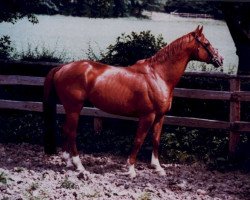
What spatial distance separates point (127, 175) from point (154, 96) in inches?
51.3

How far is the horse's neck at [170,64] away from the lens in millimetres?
6738

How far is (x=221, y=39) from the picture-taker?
29562 mm

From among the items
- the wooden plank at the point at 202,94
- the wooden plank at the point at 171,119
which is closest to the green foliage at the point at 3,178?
the wooden plank at the point at 171,119

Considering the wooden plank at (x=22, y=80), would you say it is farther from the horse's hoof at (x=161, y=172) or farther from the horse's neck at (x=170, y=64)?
the horse's hoof at (x=161, y=172)

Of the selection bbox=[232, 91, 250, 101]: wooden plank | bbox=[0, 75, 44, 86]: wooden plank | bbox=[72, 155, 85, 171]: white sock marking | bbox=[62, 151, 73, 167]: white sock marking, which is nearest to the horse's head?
bbox=[232, 91, 250, 101]: wooden plank

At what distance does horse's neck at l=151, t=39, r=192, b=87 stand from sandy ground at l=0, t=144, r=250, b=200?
1.57 meters

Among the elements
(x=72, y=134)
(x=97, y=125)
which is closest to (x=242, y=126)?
(x=97, y=125)

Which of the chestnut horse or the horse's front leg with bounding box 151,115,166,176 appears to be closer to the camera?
the chestnut horse

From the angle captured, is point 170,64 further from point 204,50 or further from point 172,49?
point 204,50

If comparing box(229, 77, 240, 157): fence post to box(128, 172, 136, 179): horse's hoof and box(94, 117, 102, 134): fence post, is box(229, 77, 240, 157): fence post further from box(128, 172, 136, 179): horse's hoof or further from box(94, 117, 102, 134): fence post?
box(94, 117, 102, 134): fence post

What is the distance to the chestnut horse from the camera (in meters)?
6.64

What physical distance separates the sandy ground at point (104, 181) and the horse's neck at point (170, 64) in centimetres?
157

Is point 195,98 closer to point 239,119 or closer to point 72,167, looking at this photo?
point 239,119

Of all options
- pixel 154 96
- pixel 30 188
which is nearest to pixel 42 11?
pixel 154 96
